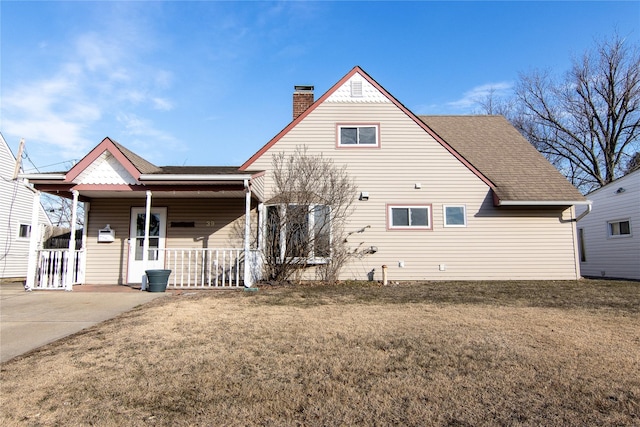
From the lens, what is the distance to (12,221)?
17.7 meters

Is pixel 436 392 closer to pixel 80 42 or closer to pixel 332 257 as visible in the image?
pixel 332 257

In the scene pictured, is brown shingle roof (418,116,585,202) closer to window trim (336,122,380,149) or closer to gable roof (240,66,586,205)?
gable roof (240,66,586,205)

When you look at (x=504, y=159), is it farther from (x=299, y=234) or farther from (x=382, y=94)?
(x=299, y=234)

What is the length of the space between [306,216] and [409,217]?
132 inches

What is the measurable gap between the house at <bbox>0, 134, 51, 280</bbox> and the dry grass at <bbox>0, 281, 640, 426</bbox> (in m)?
15.4

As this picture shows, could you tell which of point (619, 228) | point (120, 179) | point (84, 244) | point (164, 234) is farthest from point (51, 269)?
point (619, 228)

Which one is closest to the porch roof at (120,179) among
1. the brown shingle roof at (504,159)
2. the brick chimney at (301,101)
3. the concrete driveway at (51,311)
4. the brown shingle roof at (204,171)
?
the brown shingle roof at (204,171)

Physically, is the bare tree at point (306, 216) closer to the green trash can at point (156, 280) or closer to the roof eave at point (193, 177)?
the roof eave at point (193, 177)

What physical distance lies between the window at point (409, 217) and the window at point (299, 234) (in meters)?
2.05

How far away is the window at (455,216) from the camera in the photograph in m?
11.9

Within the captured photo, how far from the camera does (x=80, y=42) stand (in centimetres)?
1052

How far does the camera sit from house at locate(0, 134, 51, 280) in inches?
675

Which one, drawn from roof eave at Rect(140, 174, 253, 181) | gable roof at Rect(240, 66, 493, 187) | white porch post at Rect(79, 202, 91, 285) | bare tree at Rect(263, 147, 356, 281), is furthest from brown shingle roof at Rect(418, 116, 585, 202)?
white porch post at Rect(79, 202, 91, 285)

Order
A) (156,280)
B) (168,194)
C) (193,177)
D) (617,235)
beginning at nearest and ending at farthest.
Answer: (156,280), (193,177), (168,194), (617,235)
